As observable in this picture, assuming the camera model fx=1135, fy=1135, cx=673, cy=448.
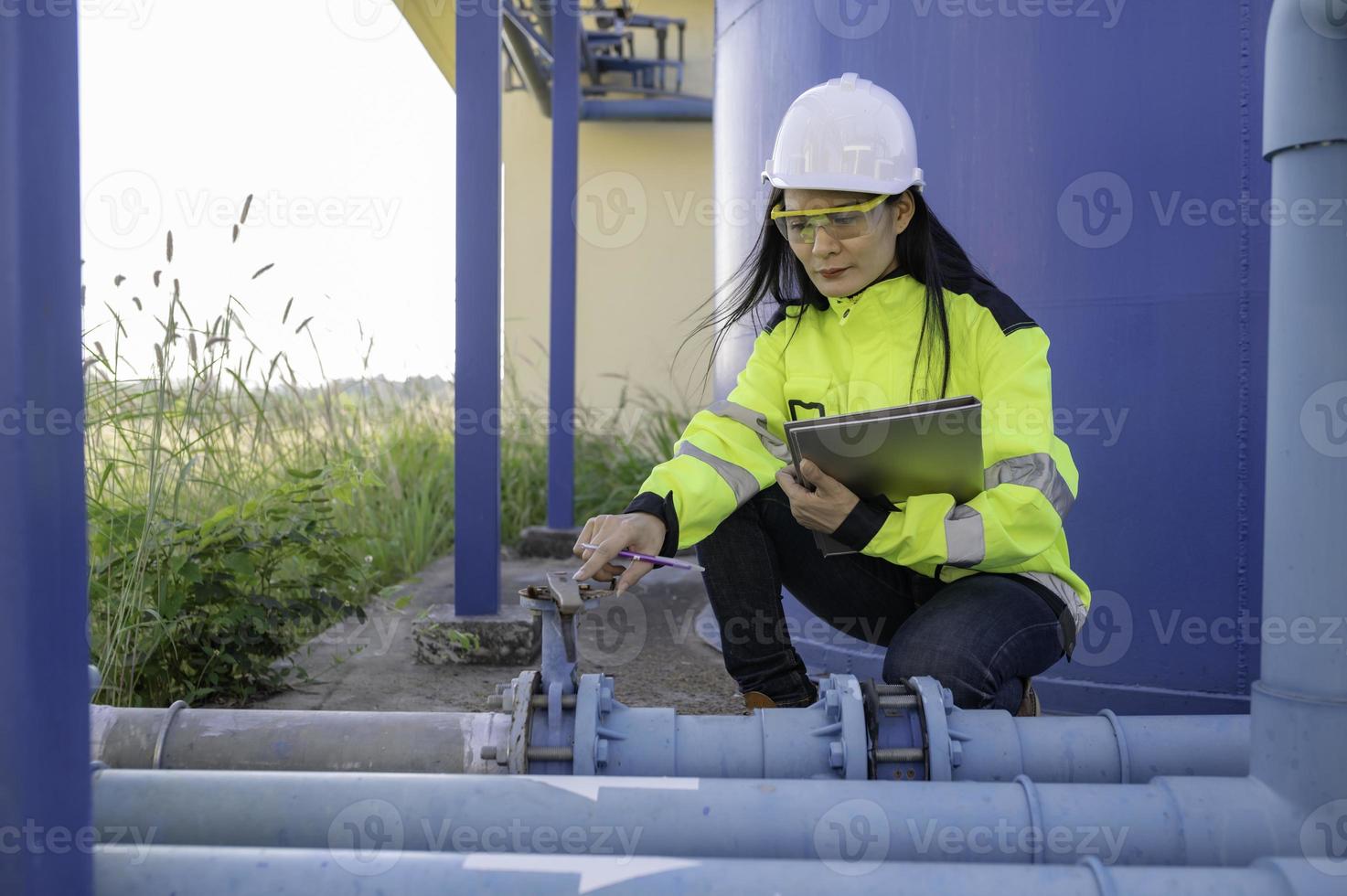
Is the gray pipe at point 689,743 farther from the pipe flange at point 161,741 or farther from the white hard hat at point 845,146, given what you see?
the white hard hat at point 845,146

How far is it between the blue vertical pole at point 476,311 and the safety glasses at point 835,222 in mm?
1554

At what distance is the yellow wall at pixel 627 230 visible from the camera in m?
9.16

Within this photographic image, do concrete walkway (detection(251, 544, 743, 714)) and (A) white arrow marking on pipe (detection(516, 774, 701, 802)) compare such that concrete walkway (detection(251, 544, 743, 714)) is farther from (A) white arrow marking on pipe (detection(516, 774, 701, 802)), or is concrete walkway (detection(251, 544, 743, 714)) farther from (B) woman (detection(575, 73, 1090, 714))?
(A) white arrow marking on pipe (detection(516, 774, 701, 802))

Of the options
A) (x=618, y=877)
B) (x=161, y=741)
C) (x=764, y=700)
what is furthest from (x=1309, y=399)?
(x=161, y=741)

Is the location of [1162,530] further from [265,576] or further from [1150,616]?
[265,576]

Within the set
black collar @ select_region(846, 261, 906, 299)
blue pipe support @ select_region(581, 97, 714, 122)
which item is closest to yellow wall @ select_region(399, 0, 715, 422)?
blue pipe support @ select_region(581, 97, 714, 122)

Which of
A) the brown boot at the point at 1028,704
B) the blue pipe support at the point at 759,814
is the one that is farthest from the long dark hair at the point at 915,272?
the blue pipe support at the point at 759,814

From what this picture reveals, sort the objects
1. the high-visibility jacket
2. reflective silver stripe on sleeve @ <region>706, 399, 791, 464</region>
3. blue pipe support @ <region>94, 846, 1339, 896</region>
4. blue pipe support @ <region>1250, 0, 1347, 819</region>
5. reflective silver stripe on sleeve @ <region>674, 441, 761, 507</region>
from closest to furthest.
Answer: blue pipe support @ <region>94, 846, 1339, 896</region>
blue pipe support @ <region>1250, 0, 1347, 819</region>
the high-visibility jacket
reflective silver stripe on sleeve @ <region>674, 441, 761, 507</region>
reflective silver stripe on sleeve @ <region>706, 399, 791, 464</region>

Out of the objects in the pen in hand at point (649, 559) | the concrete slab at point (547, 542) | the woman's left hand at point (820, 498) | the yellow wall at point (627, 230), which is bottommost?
the concrete slab at point (547, 542)

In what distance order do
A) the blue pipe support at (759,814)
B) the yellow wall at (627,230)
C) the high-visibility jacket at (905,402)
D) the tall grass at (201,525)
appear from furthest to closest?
the yellow wall at (627,230) → the tall grass at (201,525) → the high-visibility jacket at (905,402) → the blue pipe support at (759,814)

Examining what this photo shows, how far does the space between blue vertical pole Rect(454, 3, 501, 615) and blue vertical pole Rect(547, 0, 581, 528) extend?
2.19 m

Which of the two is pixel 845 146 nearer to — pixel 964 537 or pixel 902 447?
pixel 902 447

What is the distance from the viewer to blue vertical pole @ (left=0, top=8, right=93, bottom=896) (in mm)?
1041

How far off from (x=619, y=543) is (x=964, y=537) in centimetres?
61
